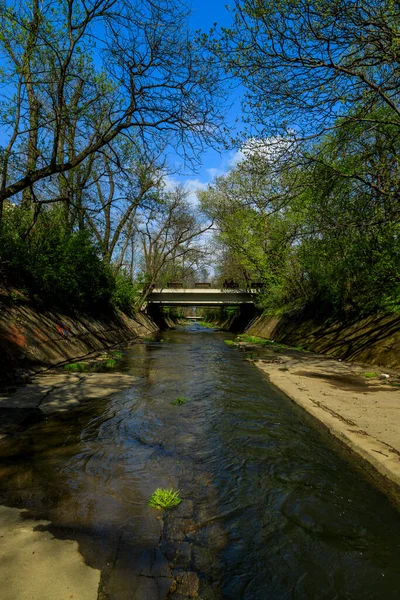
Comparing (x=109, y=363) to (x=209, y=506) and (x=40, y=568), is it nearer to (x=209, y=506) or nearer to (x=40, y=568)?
(x=209, y=506)

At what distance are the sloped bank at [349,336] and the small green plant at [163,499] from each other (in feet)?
32.3

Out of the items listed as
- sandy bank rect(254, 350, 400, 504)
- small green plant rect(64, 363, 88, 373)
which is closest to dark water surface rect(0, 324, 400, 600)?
sandy bank rect(254, 350, 400, 504)

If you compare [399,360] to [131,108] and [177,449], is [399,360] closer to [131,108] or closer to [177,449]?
[177,449]

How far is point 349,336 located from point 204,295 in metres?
24.4

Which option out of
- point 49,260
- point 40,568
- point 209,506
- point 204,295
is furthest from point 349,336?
point 204,295

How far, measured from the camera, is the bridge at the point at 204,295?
3825 cm

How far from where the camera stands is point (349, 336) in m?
15.5

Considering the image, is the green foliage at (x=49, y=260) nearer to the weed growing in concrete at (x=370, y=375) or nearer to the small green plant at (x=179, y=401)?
the small green plant at (x=179, y=401)

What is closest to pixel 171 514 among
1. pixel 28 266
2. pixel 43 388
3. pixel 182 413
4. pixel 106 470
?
pixel 106 470

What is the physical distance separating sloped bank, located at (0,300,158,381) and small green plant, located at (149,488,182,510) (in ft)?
20.2

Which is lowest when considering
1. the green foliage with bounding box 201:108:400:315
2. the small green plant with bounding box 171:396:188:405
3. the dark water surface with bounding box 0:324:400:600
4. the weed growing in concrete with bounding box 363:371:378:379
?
the dark water surface with bounding box 0:324:400:600

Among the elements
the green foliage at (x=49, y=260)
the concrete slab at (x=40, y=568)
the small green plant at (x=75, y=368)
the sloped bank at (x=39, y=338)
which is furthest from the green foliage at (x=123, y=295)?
the concrete slab at (x=40, y=568)

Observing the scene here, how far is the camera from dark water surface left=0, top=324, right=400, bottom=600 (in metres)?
2.46

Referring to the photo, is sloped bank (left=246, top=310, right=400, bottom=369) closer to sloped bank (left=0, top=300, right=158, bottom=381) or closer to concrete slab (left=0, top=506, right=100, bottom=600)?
concrete slab (left=0, top=506, right=100, bottom=600)
